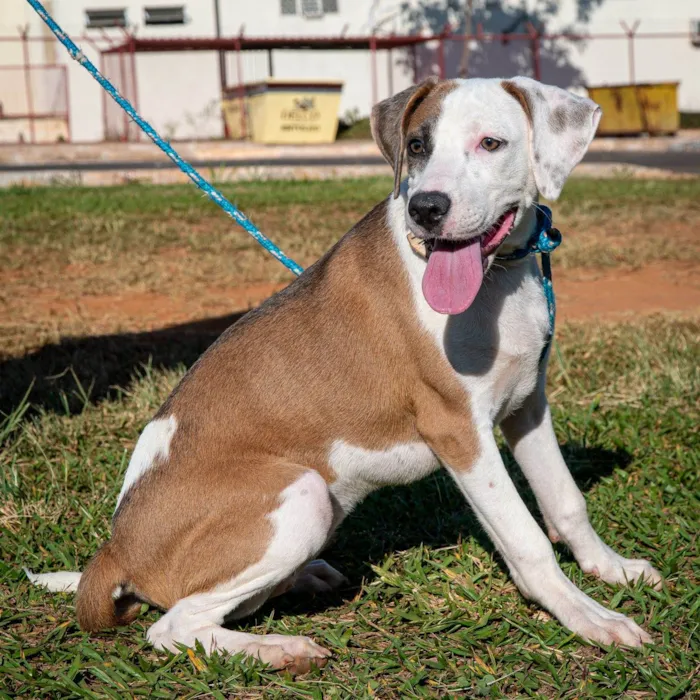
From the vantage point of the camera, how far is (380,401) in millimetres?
3119

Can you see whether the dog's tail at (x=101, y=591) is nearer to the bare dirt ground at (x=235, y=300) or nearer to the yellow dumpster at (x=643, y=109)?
the bare dirt ground at (x=235, y=300)

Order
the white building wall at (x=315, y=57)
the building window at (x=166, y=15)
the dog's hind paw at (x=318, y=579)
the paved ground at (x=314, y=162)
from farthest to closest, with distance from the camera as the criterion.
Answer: the building window at (x=166, y=15) → the white building wall at (x=315, y=57) → the paved ground at (x=314, y=162) → the dog's hind paw at (x=318, y=579)

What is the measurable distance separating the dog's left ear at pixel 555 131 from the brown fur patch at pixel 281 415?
53cm

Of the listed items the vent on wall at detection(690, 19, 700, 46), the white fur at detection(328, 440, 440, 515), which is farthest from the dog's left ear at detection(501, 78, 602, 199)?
the vent on wall at detection(690, 19, 700, 46)

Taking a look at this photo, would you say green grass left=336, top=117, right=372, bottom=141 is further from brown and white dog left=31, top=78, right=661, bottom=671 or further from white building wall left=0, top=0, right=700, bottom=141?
brown and white dog left=31, top=78, right=661, bottom=671

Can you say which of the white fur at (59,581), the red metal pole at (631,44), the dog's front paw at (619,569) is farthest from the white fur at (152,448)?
the red metal pole at (631,44)

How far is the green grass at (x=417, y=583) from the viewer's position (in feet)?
9.25

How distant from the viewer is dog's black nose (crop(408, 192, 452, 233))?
282 centimetres

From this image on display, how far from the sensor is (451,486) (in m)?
4.20

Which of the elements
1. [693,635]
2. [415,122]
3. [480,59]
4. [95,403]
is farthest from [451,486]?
[480,59]

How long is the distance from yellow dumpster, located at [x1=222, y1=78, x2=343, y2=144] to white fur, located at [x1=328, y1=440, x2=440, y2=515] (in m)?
22.5

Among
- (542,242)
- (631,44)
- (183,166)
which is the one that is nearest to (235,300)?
(183,166)

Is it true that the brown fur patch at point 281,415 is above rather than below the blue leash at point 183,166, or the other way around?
below

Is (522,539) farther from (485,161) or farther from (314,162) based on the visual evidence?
(314,162)
